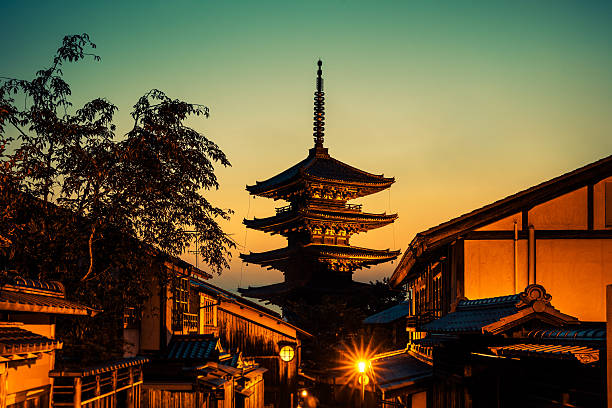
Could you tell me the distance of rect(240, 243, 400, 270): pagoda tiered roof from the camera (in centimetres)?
5503

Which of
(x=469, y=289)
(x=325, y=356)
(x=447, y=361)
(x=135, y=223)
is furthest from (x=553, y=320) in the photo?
(x=325, y=356)

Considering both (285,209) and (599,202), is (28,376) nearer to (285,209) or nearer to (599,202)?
(599,202)

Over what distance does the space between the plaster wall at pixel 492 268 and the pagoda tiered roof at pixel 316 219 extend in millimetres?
35862

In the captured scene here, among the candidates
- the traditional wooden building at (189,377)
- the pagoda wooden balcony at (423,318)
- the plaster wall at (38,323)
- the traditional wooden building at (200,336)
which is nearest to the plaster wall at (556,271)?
the pagoda wooden balcony at (423,318)

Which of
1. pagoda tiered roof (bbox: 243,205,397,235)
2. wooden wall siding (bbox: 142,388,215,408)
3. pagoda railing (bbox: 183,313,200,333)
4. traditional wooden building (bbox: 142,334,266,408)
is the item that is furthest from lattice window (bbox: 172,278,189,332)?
pagoda tiered roof (bbox: 243,205,397,235)

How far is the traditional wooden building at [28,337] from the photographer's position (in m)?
10.8

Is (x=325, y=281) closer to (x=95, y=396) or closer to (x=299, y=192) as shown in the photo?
(x=299, y=192)

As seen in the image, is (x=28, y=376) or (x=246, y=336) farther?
(x=246, y=336)

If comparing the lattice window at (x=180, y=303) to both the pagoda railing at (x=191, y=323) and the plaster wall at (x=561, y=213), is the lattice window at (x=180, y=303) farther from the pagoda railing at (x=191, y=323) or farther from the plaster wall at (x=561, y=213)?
the plaster wall at (x=561, y=213)

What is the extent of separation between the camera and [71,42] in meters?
15.6

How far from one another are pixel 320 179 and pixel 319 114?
813 centimetres

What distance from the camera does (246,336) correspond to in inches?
1299

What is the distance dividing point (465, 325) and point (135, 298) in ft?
26.2

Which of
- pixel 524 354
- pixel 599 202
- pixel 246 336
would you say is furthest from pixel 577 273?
pixel 246 336
